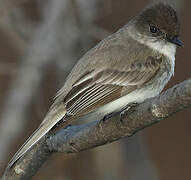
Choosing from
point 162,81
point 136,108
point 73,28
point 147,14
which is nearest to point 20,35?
point 73,28

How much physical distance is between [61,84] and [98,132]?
1.88 meters

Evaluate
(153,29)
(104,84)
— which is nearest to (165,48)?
(153,29)

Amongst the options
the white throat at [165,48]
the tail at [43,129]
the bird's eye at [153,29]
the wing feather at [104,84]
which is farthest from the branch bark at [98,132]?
the bird's eye at [153,29]

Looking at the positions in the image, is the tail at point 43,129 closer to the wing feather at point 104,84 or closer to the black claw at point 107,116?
the wing feather at point 104,84

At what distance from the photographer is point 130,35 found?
14.2ft

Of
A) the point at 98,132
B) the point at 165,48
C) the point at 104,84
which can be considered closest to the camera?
the point at 98,132

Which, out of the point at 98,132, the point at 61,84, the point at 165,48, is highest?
the point at 98,132

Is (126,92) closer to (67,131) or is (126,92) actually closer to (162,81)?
(162,81)

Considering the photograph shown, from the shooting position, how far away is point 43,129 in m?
3.37

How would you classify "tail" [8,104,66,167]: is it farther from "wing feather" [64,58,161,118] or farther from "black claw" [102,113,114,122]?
"black claw" [102,113,114,122]

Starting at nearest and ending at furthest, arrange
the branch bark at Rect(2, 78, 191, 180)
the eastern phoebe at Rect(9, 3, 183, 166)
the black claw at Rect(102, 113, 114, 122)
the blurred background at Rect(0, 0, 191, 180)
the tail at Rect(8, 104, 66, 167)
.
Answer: the branch bark at Rect(2, 78, 191, 180)
the tail at Rect(8, 104, 66, 167)
the black claw at Rect(102, 113, 114, 122)
the eastern phoebe at Rect(9, 3, 183, 166)
the blurred background at Rect(0, 0, 191, 180)

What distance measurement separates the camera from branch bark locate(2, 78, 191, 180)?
8.77 ft

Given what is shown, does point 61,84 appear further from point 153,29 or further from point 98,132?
point 98,132

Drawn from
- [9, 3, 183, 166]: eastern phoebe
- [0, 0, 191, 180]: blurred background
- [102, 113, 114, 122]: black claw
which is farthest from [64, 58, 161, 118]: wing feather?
[0, 0, 191, 180]: blurred background
